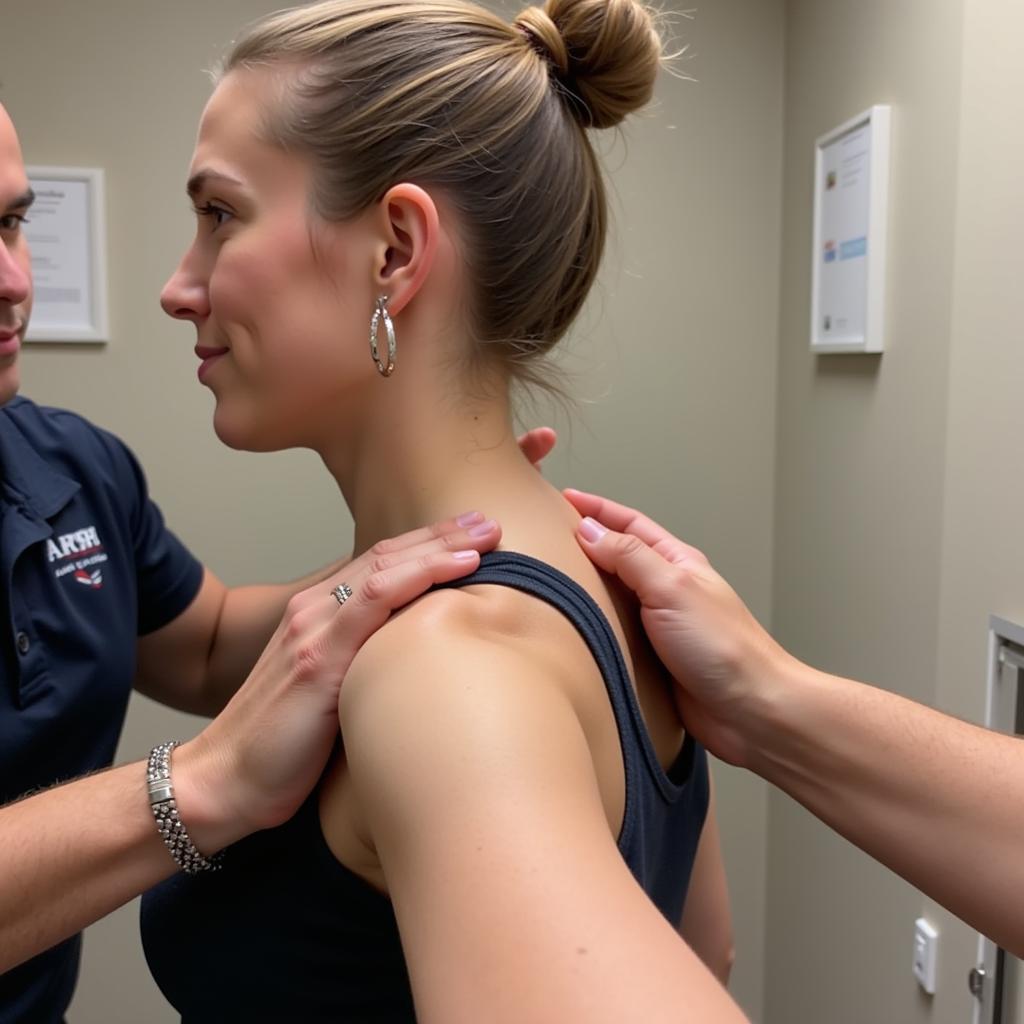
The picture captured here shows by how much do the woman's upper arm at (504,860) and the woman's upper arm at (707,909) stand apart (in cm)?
62

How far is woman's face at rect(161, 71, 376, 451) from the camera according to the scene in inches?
33.6

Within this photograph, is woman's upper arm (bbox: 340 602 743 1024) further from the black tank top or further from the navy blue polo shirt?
the navy blue polo shirt

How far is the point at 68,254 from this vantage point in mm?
1940

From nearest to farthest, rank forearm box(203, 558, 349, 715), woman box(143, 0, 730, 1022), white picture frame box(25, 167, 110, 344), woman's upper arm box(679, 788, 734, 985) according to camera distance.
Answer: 1. woman box(143, 0, 730, 1022)
2. woman's upper arm box(679, 788, 734, 985)
3. forearm box(203, 558, 349, 715)
4. white picture frame box(25, 167, 110, 344)

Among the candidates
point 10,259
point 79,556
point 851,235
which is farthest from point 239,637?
point 851,235

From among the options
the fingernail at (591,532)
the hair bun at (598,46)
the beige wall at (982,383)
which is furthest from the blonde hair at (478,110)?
the beige wall at (982,383)

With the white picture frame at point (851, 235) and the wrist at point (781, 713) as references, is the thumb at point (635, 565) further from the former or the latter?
the white picture frame at point (851, 235)

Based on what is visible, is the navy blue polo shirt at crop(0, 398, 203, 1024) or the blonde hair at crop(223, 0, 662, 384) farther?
the navy blue polo shirt at crop(0, 398, 203, 1024)

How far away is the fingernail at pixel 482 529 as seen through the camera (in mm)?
768

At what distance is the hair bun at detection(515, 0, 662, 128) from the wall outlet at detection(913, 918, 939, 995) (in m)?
1.31

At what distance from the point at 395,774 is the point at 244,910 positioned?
341 mm

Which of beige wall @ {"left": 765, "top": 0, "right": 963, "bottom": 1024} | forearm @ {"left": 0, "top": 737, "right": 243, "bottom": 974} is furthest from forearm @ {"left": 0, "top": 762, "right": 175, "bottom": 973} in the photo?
beige wall @ {"left": 765, "top": 0, "right": 963, "bottom": 1024}

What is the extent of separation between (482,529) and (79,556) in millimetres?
758

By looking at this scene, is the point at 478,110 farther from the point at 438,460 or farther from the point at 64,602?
the point at 64,602
